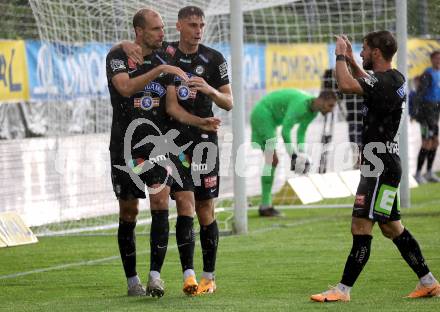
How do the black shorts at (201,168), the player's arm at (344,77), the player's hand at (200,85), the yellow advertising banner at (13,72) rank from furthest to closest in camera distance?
the yellow advertising banner at (13,72)
the black shorts at (201,168)
the player's hand at (200,85)
the player's arm at (344,77)

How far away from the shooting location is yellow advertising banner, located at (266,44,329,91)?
63.7 feet

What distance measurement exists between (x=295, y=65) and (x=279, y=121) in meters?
4.22

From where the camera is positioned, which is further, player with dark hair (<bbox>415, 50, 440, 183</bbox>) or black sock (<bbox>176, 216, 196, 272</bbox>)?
player with dark hair (<bbox>415, 50, 440, 183</bbox>)

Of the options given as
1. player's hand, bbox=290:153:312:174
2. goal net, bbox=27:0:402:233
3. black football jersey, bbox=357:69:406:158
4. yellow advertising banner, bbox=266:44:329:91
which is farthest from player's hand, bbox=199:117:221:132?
yellow advertising banner, bbox=266:44:329:91

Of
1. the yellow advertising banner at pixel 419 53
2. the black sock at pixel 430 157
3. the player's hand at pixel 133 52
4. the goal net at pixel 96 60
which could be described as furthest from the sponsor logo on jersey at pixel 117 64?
the yellow advertising banner at pixel 419 53

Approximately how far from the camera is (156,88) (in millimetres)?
8508

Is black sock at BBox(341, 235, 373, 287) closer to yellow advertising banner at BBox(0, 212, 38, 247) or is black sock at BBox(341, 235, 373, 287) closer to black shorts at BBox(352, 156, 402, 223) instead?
black shorts at BBox(352, 156, 402, 223)

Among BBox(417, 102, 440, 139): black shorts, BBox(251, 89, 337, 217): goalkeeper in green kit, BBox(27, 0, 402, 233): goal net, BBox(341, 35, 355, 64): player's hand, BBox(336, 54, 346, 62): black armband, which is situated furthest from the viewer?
BBox(417, 102, 440, 139): black shorts

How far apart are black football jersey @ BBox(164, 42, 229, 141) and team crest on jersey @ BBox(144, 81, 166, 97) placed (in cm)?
16

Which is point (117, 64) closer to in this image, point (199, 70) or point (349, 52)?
point (199, 70)

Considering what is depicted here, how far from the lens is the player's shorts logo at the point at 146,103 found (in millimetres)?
8461

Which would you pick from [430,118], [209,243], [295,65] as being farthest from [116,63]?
[430,118]

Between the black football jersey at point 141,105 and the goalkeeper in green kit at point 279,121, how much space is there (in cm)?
658

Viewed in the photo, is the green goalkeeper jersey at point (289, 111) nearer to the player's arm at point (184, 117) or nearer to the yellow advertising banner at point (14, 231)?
the yellow advertising banner at point (14, 231)
